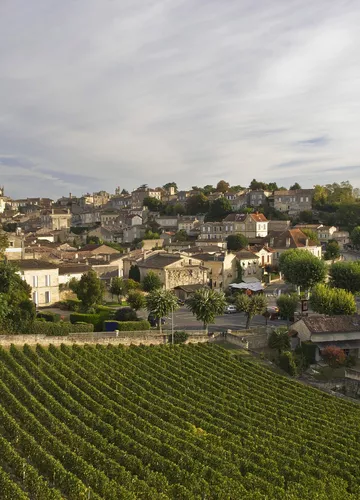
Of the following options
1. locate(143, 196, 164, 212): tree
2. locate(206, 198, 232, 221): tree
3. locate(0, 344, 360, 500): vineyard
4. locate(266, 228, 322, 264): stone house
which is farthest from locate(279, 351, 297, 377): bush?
locate(143, 196, 164, 212): tree

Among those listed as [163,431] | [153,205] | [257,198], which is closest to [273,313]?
[163,431]

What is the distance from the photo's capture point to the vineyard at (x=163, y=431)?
55.1 ft

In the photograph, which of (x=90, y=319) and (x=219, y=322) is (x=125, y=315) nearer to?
(x=90, y=319)

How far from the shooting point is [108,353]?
107ft

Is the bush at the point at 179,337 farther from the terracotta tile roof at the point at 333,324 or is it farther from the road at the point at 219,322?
the terracotta tile roof at the point at 333,324

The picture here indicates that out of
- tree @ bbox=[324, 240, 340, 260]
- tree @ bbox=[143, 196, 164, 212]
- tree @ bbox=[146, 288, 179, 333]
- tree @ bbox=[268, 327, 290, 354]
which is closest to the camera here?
tree @ bbox=[268, 327, 290, 354]

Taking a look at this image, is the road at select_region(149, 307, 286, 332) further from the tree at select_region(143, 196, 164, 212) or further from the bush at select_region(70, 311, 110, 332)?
the tree at select_region(143, 196, 164, 212)

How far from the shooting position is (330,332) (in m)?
37.8

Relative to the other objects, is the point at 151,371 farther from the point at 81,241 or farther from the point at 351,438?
the point at 81,241

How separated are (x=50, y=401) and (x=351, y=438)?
13.5m

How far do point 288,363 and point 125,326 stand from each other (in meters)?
11.3

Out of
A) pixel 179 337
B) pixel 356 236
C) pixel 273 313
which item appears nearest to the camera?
pixel 179 337

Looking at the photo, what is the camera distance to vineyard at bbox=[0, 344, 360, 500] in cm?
1680

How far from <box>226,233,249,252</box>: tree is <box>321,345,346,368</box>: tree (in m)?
43.0
